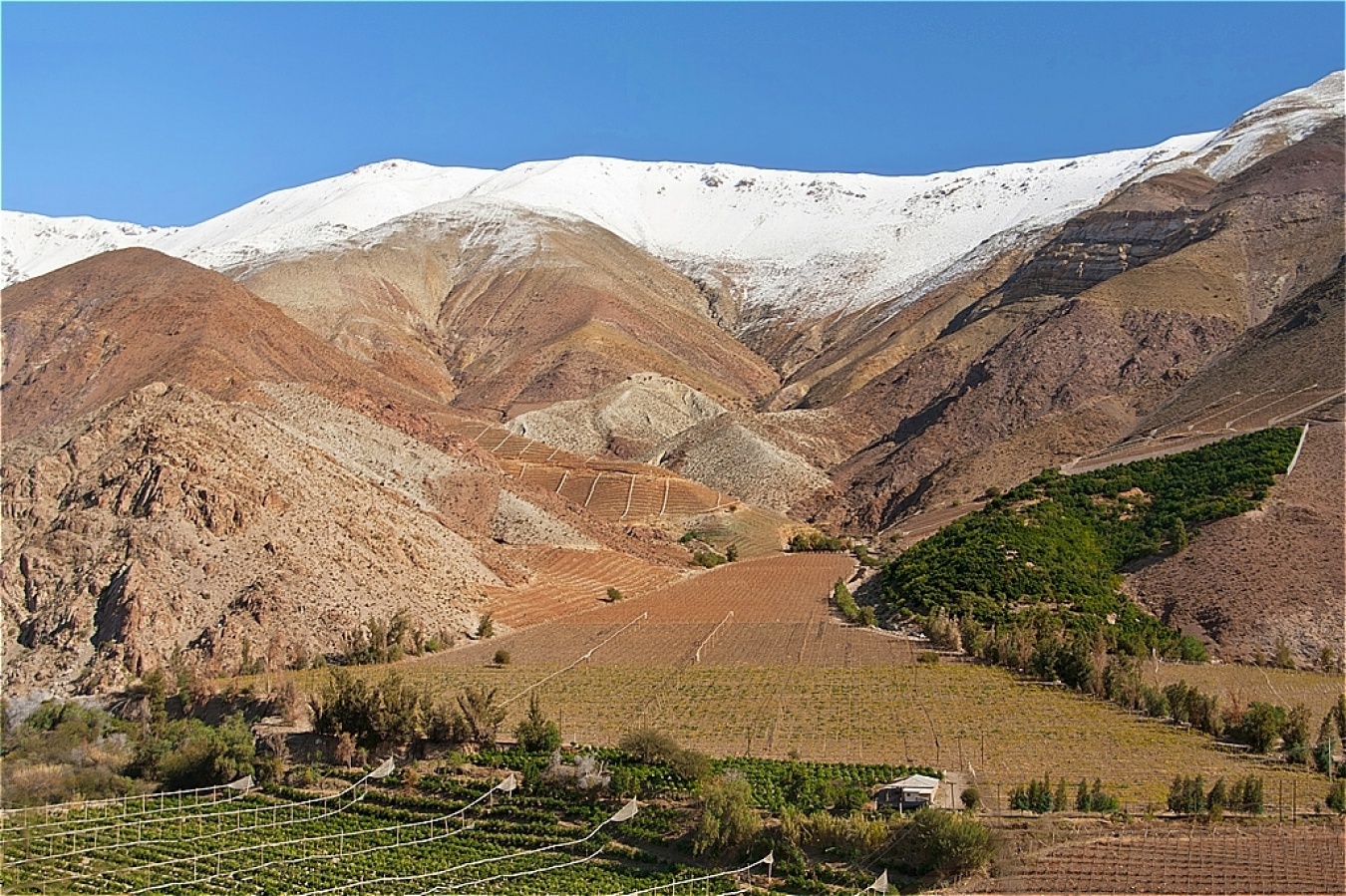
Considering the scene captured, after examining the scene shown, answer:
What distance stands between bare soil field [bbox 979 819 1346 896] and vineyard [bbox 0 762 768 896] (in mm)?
4648

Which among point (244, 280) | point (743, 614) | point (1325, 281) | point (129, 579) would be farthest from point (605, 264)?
point (129, 579)

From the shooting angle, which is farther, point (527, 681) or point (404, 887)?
point (527, 681)

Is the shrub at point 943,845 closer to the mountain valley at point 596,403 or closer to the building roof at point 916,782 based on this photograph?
the building roof at point 916,782

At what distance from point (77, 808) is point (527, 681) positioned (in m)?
11.4

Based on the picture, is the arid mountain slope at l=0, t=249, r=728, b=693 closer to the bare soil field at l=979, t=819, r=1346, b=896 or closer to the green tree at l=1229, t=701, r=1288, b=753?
the bare soil field at l=979, t=819, r=1346, b=896

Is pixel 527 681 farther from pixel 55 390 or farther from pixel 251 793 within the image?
pixel 55 390

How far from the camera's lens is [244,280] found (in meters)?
130

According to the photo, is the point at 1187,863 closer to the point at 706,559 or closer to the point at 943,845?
the point at 943,845

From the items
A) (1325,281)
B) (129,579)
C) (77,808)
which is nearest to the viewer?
(77,808)

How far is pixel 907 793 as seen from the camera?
24.8 metres

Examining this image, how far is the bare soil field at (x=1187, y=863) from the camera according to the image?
22.5m

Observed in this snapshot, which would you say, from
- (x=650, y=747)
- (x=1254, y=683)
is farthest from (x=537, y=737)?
(x=1254, y=683)

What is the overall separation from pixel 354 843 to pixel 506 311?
109 m

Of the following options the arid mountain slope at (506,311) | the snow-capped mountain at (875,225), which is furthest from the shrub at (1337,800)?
the snow-capped mountain at (875,225)
